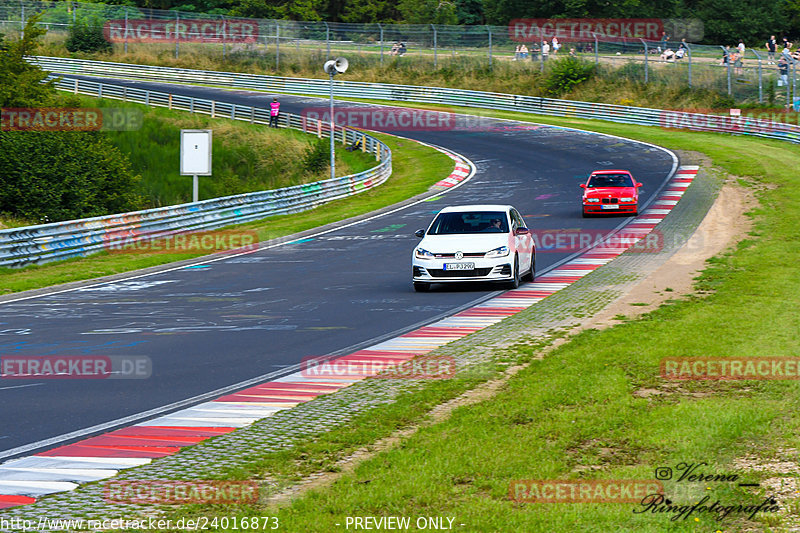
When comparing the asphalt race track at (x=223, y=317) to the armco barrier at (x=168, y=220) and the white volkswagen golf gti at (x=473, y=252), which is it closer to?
the white volkswagen golf gti at (x=473, y=252)

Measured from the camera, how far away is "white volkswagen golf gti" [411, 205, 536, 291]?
18.1m

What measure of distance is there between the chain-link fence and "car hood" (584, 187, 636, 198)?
26692 mm

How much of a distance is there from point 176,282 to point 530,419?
13.6 meters

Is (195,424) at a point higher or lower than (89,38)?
lower

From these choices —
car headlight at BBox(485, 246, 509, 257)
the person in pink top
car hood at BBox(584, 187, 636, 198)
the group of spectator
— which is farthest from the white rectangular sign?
the group of spectator

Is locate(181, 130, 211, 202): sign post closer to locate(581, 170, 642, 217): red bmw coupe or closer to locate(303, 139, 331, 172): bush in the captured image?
locate(581, 170, 642, 217): red bmw coupe

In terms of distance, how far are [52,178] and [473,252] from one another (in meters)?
20.8

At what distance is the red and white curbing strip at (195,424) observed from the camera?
739cm

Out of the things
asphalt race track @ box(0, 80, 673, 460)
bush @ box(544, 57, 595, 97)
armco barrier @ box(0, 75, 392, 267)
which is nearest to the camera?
asphalt race track @ box(0, 80, 673, 460)

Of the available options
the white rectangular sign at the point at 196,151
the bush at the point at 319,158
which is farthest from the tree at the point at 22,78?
the white rectangular sign at the point at 196,151

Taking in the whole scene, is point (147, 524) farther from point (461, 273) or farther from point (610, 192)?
point (610, 192)

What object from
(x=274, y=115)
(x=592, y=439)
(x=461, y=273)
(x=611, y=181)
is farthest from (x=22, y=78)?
(x=592, y=439)

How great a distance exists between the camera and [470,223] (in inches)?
754

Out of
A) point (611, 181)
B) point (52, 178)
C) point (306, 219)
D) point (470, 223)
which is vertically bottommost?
point (306, 219)
